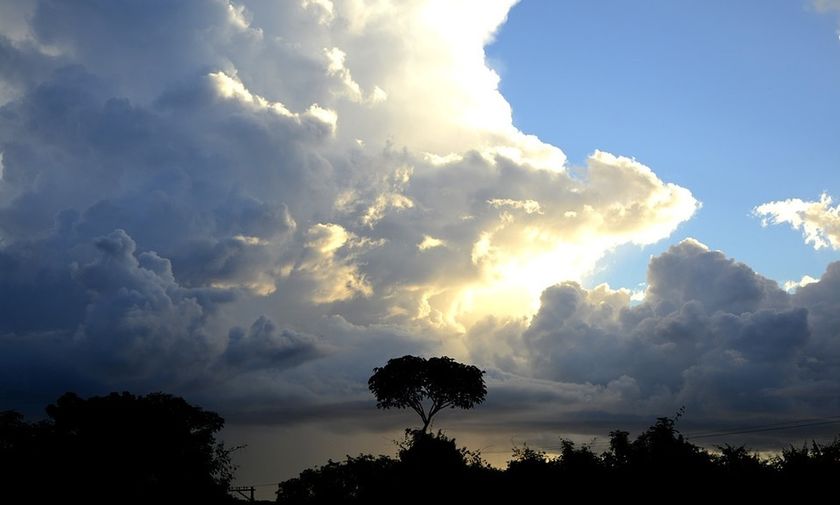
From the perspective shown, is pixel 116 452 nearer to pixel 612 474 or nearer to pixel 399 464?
pixel 399 464

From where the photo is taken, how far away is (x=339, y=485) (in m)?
108

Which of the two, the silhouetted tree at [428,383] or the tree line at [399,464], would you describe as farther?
the silhouetted tree at [428,383]

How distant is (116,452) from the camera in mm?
79625

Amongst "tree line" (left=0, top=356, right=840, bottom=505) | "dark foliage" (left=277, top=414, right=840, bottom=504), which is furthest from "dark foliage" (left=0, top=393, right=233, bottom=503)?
"dark foliage" (left=277, top=414, right=840, bottom=504)

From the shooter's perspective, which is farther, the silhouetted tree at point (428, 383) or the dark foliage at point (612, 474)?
the silhouetted tree at point (428, 383)

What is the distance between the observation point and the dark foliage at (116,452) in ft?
233

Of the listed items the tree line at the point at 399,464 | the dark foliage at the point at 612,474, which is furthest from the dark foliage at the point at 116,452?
the dark foliage at the point at 612,474

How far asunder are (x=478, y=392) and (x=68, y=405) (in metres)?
46.4

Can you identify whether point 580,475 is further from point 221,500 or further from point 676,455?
point 221,500

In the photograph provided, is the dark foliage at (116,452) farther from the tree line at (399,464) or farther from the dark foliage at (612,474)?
the dark foliage at (612,474)

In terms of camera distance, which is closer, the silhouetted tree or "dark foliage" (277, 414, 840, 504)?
"dark foliage" (277, 414, 840, 504)

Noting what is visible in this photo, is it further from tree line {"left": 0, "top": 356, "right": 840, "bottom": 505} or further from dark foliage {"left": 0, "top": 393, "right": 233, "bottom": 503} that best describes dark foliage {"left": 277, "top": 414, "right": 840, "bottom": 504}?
dark foliage {"left": 0, "top": 393, "right": 233, "bottom": 503}

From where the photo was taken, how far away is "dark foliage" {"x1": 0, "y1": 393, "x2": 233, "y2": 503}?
7094cm

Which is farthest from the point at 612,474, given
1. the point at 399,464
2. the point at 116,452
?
Result: the point at 116,452
